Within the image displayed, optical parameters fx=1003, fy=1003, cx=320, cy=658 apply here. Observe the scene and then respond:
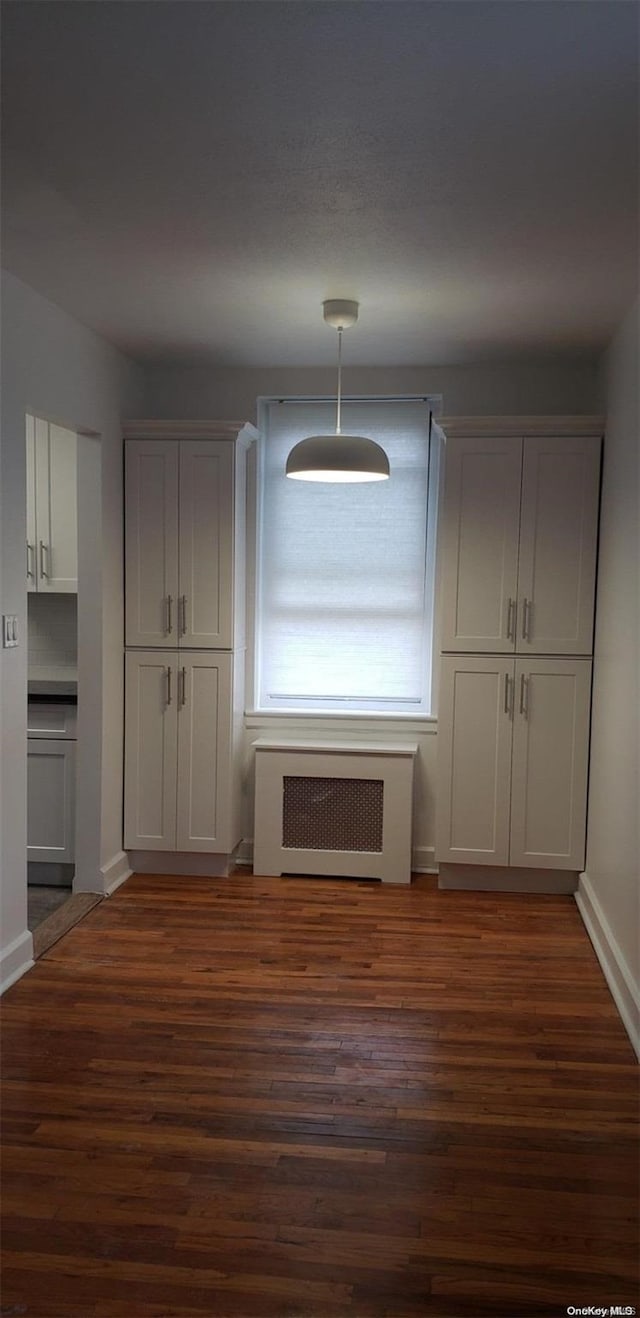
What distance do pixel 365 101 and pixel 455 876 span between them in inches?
141

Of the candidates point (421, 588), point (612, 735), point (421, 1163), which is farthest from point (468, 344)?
point (421, 1163)

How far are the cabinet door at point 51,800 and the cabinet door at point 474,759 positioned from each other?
1774 mm

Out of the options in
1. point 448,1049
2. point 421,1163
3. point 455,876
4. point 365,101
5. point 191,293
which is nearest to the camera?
point 365,101

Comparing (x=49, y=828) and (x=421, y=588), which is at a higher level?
(x=421, y=588)

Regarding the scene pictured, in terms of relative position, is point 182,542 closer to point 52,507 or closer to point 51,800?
point 52,507

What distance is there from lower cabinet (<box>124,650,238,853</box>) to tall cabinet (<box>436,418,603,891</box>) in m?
1.07

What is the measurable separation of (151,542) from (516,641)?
6.00 feet

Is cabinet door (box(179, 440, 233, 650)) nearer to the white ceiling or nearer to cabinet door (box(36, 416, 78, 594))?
cabinet door (box(36, 416, 78, 594))

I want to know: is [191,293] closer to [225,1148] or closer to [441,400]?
[441,400]

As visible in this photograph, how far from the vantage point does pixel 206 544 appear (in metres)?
4.89

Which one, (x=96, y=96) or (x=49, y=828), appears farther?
(x=49, y=828)

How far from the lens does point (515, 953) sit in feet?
13.3

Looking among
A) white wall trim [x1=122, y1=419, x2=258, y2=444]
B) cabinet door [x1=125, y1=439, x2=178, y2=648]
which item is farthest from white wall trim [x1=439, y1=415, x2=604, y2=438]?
cabinet door [x1=125, y1=439, x2=178, y2=648]

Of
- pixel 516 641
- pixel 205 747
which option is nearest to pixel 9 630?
pixel 205 747
